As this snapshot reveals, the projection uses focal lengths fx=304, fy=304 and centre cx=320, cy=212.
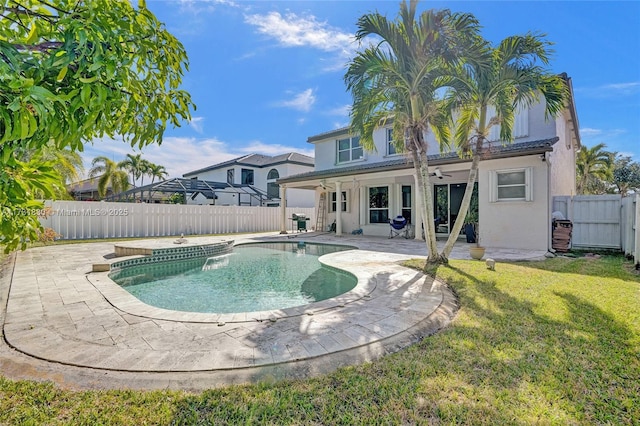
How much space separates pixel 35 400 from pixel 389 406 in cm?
292

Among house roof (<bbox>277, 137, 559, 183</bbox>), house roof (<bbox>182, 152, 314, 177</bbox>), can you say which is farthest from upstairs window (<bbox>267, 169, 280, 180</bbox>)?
house roof (<bbox>277, 137, 559, 183</bbox>)

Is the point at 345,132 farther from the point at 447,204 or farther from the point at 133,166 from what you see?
the point at 133,166

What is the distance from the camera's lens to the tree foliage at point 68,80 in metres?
1.39

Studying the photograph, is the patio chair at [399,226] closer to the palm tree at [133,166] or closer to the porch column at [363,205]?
the porch column at [363,205]

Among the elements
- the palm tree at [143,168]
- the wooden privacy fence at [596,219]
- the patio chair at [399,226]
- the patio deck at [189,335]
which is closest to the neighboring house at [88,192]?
the palm tree at [143,168]

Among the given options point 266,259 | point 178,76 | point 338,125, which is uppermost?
point 338,125

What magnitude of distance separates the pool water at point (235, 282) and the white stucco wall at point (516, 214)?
23.5ft

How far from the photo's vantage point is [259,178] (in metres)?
34.4

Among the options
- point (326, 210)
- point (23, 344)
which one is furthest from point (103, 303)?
point (326, 210)

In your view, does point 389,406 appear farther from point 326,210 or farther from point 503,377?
point 326,210

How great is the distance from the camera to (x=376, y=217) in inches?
712

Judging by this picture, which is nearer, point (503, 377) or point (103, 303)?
point (503, 377)

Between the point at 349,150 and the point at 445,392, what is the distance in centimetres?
1717

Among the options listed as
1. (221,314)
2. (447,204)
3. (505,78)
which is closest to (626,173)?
(447,204)
